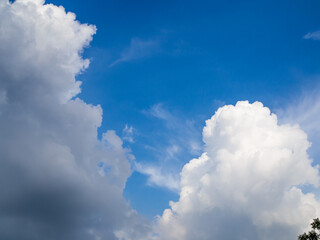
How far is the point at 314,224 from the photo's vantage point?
250 ft

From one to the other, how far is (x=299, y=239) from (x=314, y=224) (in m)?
6.12

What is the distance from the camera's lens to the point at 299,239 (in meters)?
77.6
